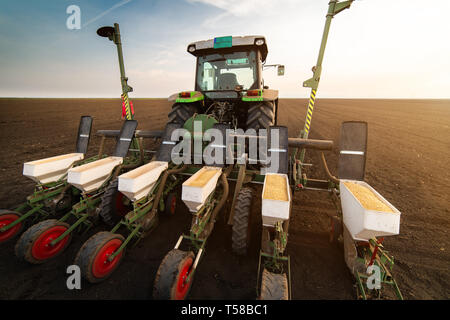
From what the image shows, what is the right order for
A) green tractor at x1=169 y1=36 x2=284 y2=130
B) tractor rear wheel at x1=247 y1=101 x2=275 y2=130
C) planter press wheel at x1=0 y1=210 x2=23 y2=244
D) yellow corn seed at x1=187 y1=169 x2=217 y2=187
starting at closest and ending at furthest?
yellow corn seed at x1=187 y1=169 x2=217 y2=187
planter press wheel at x1=0 y1=210 x2=23 y2=244
tractor rear wheel at x1=247 y1=101 x2=275 y2=130
green tractor at x1=169 y1=36 x2=284 y2=130

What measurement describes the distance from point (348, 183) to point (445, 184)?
4.62 metres

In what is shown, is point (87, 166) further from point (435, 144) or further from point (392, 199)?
point (435, 144)

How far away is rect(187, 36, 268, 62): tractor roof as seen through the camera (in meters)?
4.09

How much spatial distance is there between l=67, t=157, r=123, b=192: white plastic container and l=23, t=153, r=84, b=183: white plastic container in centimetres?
57

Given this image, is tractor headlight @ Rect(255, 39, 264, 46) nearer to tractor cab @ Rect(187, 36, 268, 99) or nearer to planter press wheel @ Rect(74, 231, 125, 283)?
tractor cab @ Rect(187, 36, 268, 99)

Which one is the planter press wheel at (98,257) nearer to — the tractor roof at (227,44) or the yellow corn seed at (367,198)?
the yellow corn seed at (367,198)

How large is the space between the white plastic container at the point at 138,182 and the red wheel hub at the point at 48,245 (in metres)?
1.04

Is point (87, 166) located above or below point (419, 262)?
above

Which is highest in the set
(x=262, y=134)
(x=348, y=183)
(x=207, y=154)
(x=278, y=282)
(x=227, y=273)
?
(x=262, y=134)

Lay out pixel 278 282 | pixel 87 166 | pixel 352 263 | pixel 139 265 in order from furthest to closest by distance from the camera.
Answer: pixel 87 166 < pixel 139 265 < pixel 352 263 < pixel 278 282

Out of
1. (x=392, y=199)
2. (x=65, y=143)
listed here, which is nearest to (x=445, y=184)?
(x=392, y=199)

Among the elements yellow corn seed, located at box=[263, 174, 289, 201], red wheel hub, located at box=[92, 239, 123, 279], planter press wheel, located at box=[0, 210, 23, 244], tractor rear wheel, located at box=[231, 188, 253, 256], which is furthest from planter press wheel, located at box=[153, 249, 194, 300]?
planter press wheel, located at box=[0, 210, 23, 244]

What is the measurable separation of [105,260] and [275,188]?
209 centimetres

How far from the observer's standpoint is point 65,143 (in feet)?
27.1
